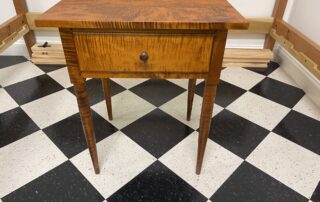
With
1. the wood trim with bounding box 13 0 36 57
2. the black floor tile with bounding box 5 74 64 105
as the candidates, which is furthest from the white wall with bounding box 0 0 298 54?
the black floor tile with bounding box 5 74 64 105

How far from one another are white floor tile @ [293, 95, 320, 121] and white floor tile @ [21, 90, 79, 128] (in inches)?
48.8

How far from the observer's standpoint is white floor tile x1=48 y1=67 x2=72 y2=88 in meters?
1.52

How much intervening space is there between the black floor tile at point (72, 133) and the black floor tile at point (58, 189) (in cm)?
11

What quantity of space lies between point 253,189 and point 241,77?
2.97 feet

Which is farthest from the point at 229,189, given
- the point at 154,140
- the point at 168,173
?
the point at 154,140

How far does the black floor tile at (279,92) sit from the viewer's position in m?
1.39

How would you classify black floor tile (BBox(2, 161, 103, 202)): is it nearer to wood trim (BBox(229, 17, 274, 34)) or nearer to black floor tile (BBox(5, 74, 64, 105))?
black floor tile (BBox(5, 74, 64, 105))

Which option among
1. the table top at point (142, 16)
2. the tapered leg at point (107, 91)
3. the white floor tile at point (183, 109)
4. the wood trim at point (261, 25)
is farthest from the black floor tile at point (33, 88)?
the wood trim at point (261, 25)

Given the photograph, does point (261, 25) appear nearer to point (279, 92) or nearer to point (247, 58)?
point (247, 58)

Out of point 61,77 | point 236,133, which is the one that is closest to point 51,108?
point 61,77

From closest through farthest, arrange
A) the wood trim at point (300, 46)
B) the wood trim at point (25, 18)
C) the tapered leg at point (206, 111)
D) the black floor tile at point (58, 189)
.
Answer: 1. the tapered leg at point (206, 111)
2. the black floor tile at point (58, 189)
3. the wood trim at point (300, 46)
4. the wood trim at point (25, 18)

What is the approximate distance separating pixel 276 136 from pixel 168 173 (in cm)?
57

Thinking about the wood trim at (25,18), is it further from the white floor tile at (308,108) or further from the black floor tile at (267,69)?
the white floor tile at (308,108)

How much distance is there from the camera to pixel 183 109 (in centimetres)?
130
